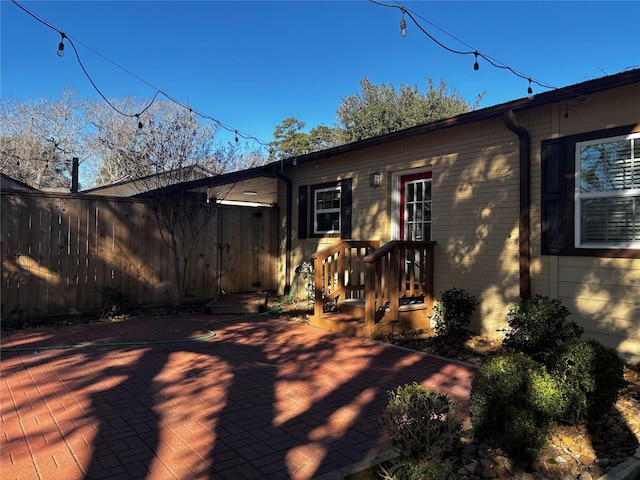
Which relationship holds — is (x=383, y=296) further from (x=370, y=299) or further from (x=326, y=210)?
(x=326, y=210)

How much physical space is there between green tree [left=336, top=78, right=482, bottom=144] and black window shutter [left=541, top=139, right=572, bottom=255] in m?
19.2

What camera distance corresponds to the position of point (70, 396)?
12.1ft

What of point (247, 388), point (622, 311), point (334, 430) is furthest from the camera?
point (622, 311)

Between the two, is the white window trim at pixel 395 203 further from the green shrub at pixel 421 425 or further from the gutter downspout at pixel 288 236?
the green shrub at pixel 421 425

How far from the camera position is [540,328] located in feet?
14.3

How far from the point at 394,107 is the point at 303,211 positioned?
58.7 feet

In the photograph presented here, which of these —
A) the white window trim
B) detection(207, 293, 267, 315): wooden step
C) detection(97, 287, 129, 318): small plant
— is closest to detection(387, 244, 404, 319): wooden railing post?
the white window trim

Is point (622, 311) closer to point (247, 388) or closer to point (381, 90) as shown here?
point (247, 388)

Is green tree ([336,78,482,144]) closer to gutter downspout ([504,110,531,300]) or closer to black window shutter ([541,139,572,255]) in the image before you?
gutter downspout ([504,110,531,300])

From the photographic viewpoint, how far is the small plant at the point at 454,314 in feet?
18.4

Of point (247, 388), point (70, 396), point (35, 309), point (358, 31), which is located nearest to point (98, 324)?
point (35, 309)

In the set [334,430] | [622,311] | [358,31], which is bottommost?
[334,430]

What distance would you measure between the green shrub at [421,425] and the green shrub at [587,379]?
96 cm

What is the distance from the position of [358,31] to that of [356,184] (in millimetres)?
3992
